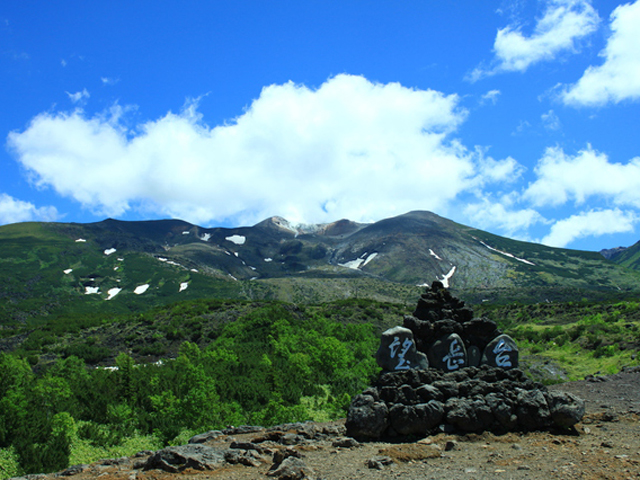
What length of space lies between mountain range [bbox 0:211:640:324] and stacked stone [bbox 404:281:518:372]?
65808mm

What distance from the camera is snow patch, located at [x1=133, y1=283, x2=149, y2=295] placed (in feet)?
333

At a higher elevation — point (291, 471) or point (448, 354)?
point (448, 354)

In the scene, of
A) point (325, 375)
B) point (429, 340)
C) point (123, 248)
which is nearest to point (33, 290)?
point (123, 248)

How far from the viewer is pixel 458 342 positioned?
14.5 meters

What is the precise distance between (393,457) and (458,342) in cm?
753

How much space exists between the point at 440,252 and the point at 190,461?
169m

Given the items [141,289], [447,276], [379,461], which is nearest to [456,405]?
[379,461]

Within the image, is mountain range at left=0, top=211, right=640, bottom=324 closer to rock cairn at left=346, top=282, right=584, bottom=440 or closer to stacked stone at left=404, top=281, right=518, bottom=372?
stacked stone at left=404, top=281, right=518, bottom=372

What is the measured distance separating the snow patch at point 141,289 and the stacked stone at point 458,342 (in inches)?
3843

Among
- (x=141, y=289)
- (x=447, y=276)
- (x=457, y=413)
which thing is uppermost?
(x=447, y=276)

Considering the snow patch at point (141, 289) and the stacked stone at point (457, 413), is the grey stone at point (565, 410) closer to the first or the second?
the stacked stone at point (457, 413)

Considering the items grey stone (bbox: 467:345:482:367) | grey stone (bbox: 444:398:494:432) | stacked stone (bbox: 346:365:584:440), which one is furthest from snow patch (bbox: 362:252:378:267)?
grey stone (bbox: 444:398:494:432)

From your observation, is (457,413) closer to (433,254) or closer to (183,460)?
(183,460)

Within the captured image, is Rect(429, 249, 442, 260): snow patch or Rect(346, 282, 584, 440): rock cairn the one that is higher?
Rect(429, 249, 442, 260): snow patch
